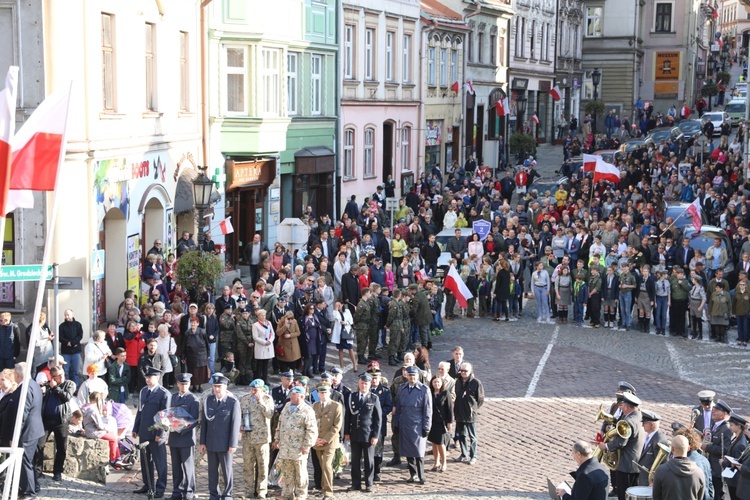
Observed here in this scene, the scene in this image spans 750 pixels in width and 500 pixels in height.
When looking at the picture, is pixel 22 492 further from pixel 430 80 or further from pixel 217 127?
pixel 430 80

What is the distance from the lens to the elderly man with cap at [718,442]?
13.5m

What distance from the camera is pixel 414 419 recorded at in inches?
616

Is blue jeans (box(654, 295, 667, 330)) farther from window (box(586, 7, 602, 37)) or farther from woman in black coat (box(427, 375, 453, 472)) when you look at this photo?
window (box(586, 7, 602, 37))

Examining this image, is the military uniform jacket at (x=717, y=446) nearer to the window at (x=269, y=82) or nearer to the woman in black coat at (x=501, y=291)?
the woman in black coat at (x=501, y=291)

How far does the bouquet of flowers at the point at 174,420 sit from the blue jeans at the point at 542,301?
13.0m

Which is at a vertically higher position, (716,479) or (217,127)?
(217,127)

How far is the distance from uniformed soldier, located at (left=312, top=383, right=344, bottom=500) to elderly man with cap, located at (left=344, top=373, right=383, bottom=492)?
361mm

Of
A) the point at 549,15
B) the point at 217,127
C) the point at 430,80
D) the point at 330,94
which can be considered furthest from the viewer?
the point at 549,15

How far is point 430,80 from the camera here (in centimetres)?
4641

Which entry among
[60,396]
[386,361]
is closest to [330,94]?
[386,361]

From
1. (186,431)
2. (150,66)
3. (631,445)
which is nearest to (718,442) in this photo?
(631,445)

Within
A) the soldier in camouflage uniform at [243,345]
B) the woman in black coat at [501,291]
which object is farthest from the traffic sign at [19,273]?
the woman in black coat at [501,291]

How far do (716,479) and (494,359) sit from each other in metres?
9.15

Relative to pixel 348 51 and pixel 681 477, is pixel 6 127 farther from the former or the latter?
pixel 348 51
